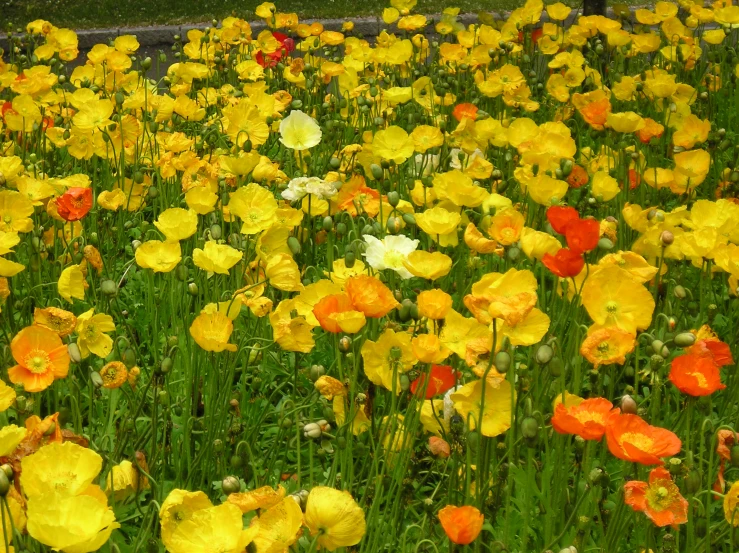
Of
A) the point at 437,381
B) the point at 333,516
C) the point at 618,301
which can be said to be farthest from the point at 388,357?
the point at 333,516

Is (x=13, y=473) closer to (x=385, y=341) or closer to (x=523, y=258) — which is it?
(x=385, y=341)

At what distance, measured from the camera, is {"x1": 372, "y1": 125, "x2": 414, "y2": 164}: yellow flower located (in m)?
2.98

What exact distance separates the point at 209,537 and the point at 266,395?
4.03 feet

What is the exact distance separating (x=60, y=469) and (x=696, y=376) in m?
0.96

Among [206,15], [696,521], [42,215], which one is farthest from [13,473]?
[206,15]

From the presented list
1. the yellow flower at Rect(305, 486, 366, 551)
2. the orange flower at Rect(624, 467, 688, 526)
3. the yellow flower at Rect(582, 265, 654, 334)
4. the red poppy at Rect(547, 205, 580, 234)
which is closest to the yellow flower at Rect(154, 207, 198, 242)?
the red poppy at Rect(547, 205, 580, 234)

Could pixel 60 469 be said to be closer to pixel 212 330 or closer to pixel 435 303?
pixel 212 330

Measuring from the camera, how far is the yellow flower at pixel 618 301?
5.99 feet

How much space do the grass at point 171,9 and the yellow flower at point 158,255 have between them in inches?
213

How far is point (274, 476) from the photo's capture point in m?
2.04

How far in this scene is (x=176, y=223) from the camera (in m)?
2.35

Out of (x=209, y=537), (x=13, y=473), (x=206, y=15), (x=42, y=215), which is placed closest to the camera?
(x=209, y=537)

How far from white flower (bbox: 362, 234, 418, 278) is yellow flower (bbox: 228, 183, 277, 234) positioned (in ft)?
1.12

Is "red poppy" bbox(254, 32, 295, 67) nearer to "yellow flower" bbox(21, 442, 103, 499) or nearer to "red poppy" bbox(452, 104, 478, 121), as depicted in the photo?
"red poppy" bbox(452, 104, 478, 121)
